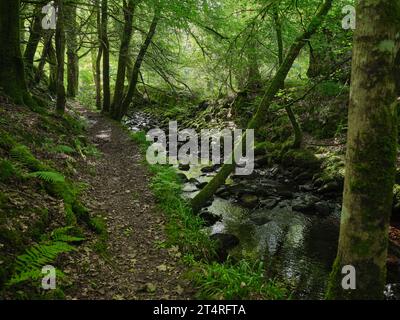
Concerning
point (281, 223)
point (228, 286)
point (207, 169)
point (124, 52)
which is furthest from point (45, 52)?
point (228, 286)

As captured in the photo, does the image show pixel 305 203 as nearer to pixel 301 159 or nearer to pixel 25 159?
pixel 301 159

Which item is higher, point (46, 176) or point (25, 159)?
point (25, 159)

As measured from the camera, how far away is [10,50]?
34.2 feet

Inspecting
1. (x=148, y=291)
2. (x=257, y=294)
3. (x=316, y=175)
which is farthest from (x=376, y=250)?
(x=316, y=175)

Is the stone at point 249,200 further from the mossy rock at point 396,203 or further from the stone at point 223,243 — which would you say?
the mossy rock at point 396,203

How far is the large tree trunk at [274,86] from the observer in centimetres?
825

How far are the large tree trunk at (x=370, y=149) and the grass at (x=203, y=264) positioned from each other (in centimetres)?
155

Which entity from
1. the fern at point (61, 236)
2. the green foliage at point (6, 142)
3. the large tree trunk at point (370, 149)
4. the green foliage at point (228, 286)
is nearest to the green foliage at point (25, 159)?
the green foliage at point (6, 142)

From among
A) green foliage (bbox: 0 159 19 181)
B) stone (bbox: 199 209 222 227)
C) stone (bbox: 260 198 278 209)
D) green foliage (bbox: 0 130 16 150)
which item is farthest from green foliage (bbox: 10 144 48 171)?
stone (bbox: 260 198 278 209)

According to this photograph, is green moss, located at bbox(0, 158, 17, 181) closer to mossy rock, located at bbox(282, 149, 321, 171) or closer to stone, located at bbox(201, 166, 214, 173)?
stone, located at bbox(201, 166, 214, 173)

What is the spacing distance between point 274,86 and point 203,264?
488 centimetres

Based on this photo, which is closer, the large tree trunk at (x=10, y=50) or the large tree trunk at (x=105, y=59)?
the large tree trunk at (x=10, y=50)

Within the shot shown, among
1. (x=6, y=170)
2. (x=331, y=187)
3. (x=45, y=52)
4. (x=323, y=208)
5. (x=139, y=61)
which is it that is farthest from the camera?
(x=139, y=61)
